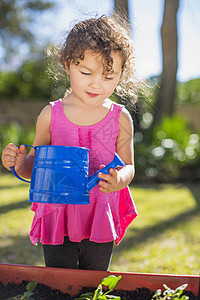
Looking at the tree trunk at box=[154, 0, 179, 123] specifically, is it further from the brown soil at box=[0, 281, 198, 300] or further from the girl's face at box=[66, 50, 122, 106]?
the brown soil at box=[0, 281, 198, 300]

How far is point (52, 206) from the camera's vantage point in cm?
149

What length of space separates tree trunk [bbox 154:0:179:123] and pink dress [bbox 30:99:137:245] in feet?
5.57

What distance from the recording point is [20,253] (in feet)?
9.71

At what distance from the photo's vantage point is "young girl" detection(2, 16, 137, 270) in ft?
4.58

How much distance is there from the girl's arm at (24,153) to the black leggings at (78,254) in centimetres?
32

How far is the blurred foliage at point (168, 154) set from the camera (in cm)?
627

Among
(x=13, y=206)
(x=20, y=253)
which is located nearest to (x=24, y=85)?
(x=13, y=206)

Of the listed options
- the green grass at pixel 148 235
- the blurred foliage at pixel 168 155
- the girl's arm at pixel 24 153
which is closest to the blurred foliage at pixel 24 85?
the blurred foliage at pixel 168 155

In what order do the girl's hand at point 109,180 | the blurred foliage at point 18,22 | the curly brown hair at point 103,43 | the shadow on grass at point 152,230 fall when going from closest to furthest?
1. the girl's hand at point 109,180
2. the curly brown hair at point 103,43
3. the shadow on grass at point 152,230
4. the blurred foliage at point 18,22

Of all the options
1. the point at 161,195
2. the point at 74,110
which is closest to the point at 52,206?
the point at 74,110

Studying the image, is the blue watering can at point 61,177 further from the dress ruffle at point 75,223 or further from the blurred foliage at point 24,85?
the blurred foliage at point 24,85

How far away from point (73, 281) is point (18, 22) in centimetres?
858

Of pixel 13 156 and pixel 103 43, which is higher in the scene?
pixel 103 43

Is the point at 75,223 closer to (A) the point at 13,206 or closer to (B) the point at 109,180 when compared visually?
(B) the point at 109,180
